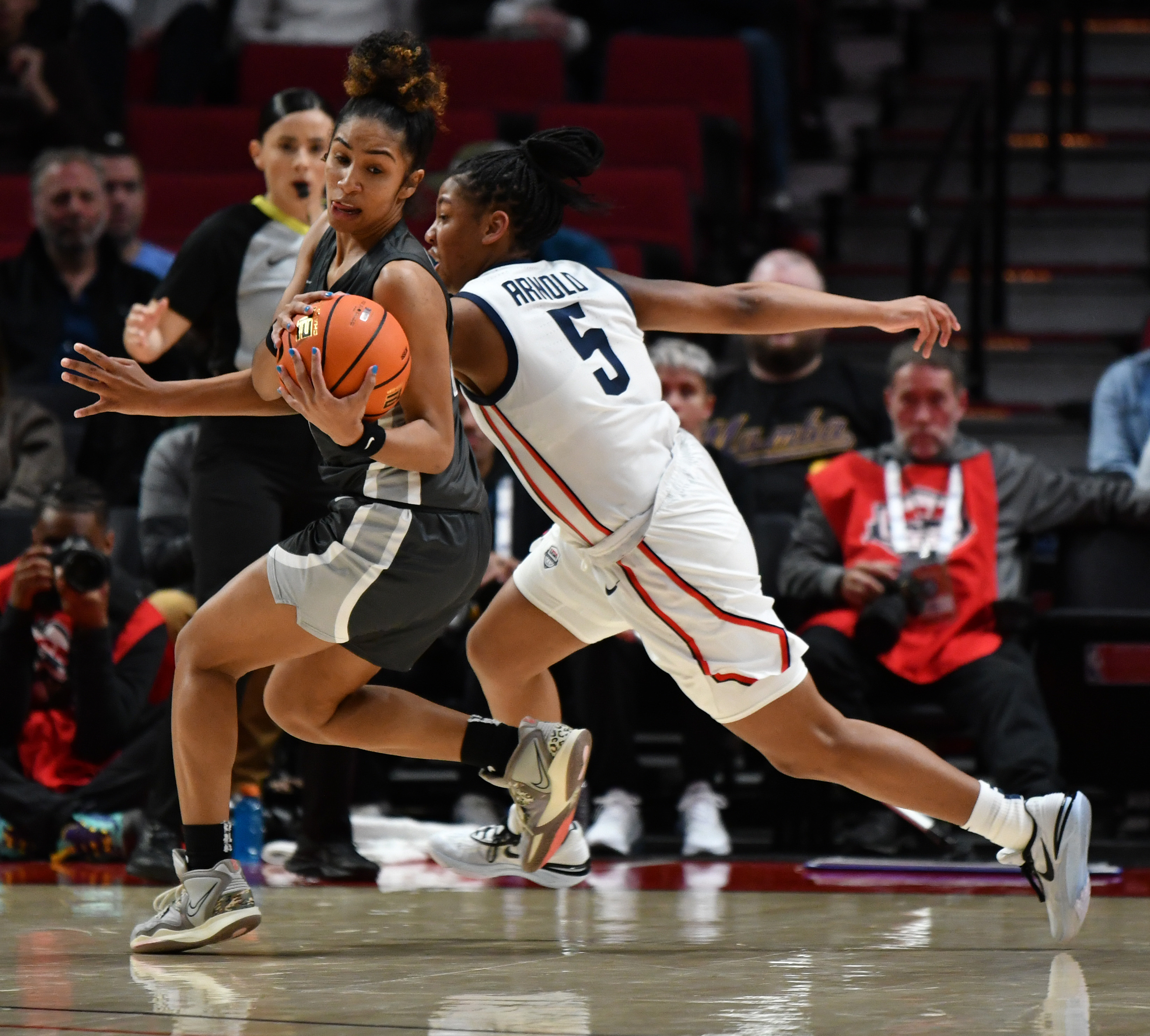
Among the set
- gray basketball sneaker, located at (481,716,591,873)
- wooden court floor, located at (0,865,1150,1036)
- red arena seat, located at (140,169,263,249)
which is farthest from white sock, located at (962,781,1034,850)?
red arena seat, located at (140,169,263,249)

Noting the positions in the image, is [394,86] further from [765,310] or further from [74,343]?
[74,343]

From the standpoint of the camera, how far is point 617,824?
15.9ft

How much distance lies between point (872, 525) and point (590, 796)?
113 cm

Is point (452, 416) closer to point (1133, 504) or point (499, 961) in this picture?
point (499, 961)

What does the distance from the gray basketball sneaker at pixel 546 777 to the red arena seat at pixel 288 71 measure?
15.8 ft

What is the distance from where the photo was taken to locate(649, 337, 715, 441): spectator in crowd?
16.8 feet

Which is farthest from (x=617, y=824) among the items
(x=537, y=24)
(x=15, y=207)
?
(x=537, y=24)

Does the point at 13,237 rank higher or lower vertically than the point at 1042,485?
higher

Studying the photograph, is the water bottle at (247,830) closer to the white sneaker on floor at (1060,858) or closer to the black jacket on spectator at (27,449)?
the black jacket on spectator at (27,449)

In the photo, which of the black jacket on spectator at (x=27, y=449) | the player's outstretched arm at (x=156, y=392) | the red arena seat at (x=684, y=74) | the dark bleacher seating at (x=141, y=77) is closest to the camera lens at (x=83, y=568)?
the black jacket on spectator at (x=27, y=449)

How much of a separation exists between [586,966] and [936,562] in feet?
7.76

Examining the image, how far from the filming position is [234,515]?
392 centimetres

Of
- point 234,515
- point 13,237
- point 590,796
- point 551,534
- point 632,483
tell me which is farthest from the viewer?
point 13,237

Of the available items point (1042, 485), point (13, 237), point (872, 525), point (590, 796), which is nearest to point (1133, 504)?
point (1042, 485)
